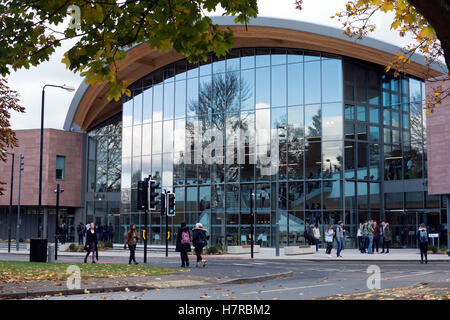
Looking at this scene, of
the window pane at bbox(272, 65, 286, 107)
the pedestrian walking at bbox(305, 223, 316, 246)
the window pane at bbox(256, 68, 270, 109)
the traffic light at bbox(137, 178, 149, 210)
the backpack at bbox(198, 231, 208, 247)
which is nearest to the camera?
the backpack at bbox(198, 231, 208, 247)

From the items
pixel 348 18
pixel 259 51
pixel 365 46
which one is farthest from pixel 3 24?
pixel 259 51

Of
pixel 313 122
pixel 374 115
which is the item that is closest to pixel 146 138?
pixel 313 122

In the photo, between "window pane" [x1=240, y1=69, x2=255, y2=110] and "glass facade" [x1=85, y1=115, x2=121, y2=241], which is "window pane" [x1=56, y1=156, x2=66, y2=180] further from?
"window pane" [x1=240, y1=69, x2=255, y2=110]

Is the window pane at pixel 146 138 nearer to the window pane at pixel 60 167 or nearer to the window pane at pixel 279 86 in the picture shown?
the window pane at pixel 60 167

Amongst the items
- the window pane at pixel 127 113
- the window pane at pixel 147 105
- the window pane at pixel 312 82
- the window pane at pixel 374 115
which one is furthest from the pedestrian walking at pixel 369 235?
the window pane at pixel 127 113

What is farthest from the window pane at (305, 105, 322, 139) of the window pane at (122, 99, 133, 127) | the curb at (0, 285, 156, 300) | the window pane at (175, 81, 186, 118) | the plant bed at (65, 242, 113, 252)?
the curb at (0, 285, 156, 300)

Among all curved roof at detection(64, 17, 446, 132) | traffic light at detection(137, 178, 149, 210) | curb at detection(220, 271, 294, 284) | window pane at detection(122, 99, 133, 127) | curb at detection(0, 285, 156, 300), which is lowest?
curb at detection(220, 271, 294, 284)

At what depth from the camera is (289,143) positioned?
38.4 meters

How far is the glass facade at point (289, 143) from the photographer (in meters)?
37.1

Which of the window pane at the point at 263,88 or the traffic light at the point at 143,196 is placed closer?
the traffic light at the point at 143,196

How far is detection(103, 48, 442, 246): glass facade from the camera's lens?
37.1 m

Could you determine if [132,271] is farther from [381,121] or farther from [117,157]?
[117,157]

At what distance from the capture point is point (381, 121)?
38.7m

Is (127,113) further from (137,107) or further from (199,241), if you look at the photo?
(199,241)
